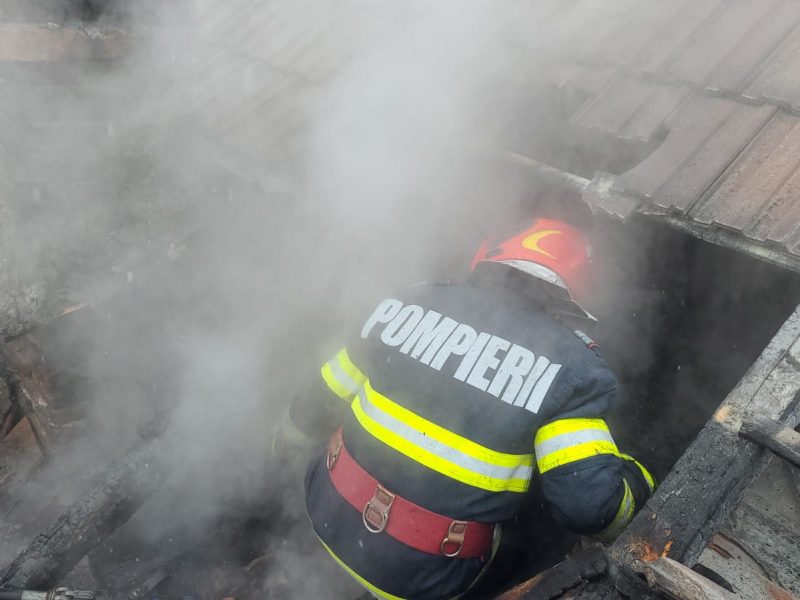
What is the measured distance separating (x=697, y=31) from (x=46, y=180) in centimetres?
438

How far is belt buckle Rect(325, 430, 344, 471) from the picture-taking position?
107 inches

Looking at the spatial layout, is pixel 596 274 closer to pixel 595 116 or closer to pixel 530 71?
pixel 595 116

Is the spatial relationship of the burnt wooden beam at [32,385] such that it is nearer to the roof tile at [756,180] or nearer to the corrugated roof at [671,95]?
the corrugated roof at [671,95]

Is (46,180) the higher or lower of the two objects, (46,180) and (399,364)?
the lower

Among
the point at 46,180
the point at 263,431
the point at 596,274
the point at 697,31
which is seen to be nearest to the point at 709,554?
the point at 596,274

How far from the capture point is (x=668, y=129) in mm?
2846

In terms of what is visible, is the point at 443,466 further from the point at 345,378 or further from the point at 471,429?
the point at 345,378

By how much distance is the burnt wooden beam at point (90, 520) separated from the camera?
10.6 feet

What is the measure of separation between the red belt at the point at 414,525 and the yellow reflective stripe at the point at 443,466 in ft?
0.67

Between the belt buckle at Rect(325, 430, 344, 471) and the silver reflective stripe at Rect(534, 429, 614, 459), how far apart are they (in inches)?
38.7

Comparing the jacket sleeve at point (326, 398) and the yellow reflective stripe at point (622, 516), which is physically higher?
the yellow reflective stripe at point (622, 516)

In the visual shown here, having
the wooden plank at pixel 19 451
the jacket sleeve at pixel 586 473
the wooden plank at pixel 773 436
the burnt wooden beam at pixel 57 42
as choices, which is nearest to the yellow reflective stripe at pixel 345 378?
the jacket sleeve at pixel 586 473

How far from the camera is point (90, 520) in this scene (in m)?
3.47

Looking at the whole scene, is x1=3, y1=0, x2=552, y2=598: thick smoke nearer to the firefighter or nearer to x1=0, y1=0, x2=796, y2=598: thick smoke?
x1=0, y1=0, x2=796, y2=598: thick smoke
